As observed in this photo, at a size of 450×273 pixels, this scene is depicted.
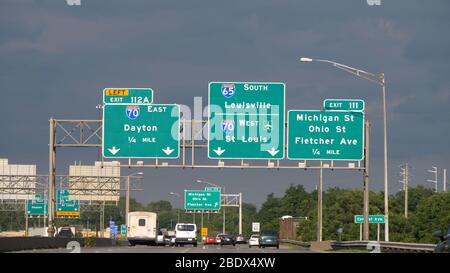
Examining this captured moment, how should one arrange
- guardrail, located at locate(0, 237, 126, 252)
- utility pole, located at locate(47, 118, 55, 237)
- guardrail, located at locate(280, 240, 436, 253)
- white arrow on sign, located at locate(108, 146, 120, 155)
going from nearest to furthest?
guardrail, located at locate(280, 240, 436, 253)
guardrail, located at locate(0, 237, 126, 252)
white arrow on sign, located at locate(108, 146, 120, 155)
utility pole, located at locate(47, 118, 55, 237)

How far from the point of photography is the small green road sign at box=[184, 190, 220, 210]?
116938 millimetres

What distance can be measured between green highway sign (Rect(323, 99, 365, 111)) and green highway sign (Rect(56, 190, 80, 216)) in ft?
199

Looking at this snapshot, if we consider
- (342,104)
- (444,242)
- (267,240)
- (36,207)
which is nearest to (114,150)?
(342,104)

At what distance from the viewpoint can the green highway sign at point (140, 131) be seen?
A: 58.8 m

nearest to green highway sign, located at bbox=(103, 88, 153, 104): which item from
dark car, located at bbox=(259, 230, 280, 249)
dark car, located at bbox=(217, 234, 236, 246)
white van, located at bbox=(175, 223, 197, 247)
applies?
white van, located at bbox=(175, 223, 197, 247)

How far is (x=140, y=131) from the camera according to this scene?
193 feet

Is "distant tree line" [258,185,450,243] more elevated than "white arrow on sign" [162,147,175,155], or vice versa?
"white arrow on sign" [162,147,175,155]

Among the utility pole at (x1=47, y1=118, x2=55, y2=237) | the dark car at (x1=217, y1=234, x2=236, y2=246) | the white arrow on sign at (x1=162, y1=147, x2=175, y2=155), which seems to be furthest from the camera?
the dark car at (x1=217, y1=234, x2=236, y2=246)

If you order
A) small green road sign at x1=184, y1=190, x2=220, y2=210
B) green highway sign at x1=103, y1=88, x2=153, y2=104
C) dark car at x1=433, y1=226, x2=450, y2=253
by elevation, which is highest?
green highway sign at x1=103, y1=88, x2=153, y2=104

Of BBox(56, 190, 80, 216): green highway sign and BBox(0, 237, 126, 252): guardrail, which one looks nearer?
BBox(0, 237, 126, 252): guardrail

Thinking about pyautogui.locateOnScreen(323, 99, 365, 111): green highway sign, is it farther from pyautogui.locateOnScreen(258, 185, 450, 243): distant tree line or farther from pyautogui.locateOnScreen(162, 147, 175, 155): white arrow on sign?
pyautogui.locateOnScreen(258, 185, 450, 243): distant tree line

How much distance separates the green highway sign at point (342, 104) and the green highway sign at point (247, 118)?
2.92 m

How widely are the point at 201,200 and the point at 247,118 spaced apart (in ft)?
200
